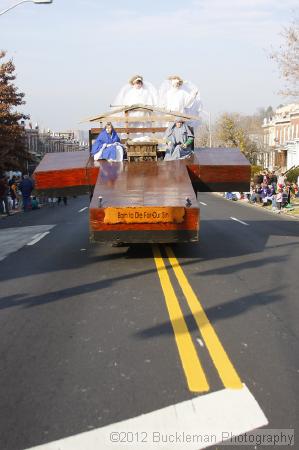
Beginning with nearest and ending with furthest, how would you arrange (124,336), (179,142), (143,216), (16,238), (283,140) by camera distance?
(124,336) → (143,216) → (179,142) → (16,238) → (283,140)

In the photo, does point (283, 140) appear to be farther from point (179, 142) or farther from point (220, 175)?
point (220, 175)

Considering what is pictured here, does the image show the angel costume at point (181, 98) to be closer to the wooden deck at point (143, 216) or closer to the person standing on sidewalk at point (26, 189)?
the wooden deck at point (143, 216)

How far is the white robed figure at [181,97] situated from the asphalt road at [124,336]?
4.50 meters

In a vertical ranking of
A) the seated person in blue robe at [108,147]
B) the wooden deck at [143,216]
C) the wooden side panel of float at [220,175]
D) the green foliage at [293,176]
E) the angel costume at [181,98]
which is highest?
the angel costume at [181,98]

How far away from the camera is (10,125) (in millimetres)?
29969

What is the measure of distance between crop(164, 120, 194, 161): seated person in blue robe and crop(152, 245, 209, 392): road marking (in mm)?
4427

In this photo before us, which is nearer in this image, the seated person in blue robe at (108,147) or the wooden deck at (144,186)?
the wooden deck at (144,186)

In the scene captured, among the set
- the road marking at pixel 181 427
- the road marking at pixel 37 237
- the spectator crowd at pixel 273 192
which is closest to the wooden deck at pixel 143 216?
the road marking at pixel 37 237

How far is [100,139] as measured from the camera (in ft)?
37.5

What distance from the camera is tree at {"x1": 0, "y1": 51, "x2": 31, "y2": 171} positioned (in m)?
28.7

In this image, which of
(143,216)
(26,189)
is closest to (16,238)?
(143,216)

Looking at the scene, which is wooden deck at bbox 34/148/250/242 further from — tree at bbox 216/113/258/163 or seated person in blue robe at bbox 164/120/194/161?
tree at bbox 216/113/258/163

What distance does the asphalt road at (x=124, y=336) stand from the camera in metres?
3.80

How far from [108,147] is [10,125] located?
20.2 meters
